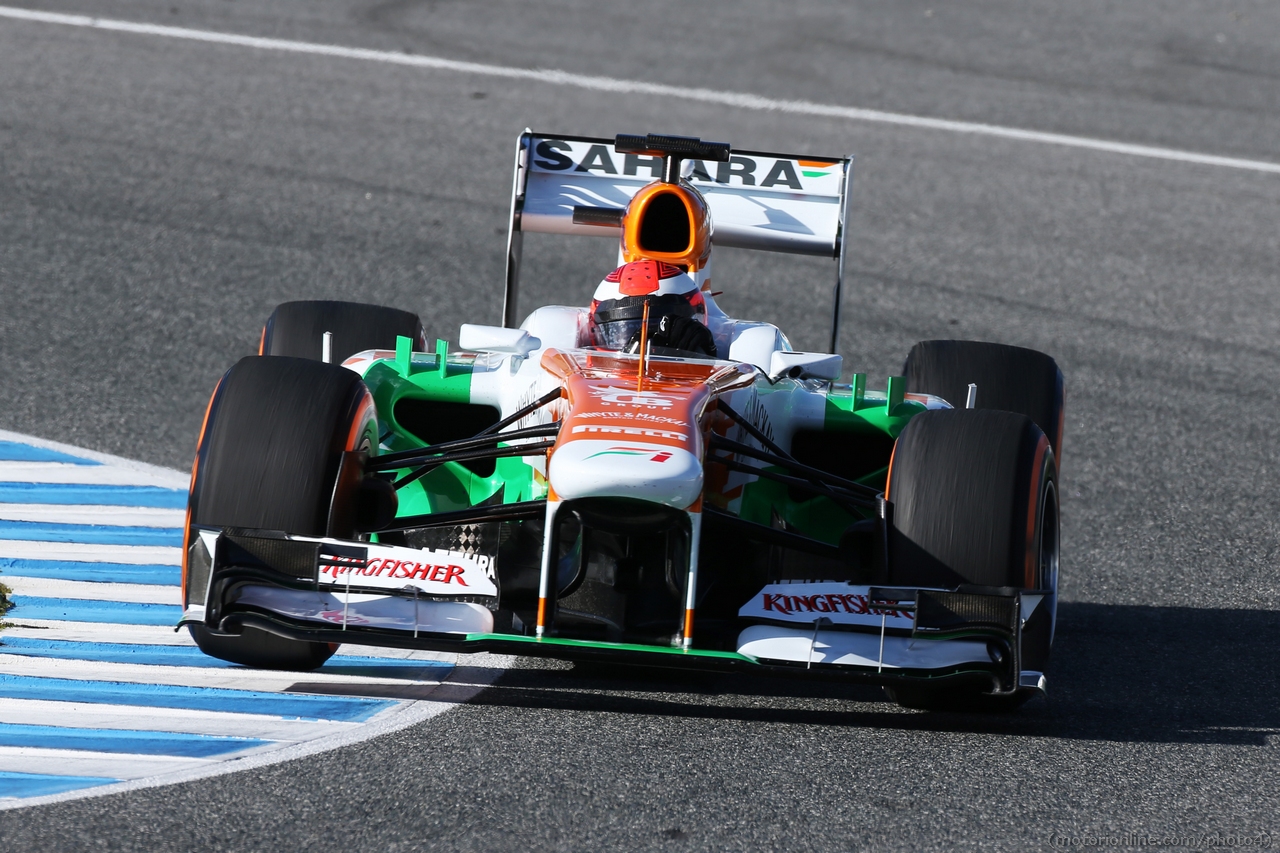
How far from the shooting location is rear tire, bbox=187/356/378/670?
4.56 meters

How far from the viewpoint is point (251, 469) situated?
4578 millimetres

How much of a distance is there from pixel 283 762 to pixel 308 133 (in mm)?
8674

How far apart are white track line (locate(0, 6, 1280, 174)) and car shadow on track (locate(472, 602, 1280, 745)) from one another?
7996 mm

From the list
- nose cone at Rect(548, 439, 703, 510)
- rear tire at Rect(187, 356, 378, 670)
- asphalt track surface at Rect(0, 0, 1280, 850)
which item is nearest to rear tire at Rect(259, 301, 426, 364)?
asphalt track surface at Rect(0, 0, 1280, 850)

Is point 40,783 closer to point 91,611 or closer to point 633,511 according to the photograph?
point 91,611

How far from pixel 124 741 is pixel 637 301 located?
224 cm

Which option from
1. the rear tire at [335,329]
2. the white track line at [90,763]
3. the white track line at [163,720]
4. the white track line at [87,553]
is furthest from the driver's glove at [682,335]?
the white track line at [90,763]

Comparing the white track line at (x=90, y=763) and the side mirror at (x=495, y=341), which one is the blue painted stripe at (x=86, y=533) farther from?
the white track line at (x=90, y=763)

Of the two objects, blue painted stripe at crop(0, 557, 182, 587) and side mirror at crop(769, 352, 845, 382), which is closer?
blue painted stripe at crop(0, 557, 182, 587)

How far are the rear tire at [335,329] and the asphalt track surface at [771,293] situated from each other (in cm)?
117

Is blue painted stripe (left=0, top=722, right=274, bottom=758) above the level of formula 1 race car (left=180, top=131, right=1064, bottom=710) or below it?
below

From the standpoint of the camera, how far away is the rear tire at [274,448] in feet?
15.0

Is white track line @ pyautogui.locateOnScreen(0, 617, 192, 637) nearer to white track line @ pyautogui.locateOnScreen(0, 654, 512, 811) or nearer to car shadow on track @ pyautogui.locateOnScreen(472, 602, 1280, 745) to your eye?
white track line @ pyautogui.locateOnScreen(0, 654, 512, 811)

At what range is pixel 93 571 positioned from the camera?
18.9 feet
